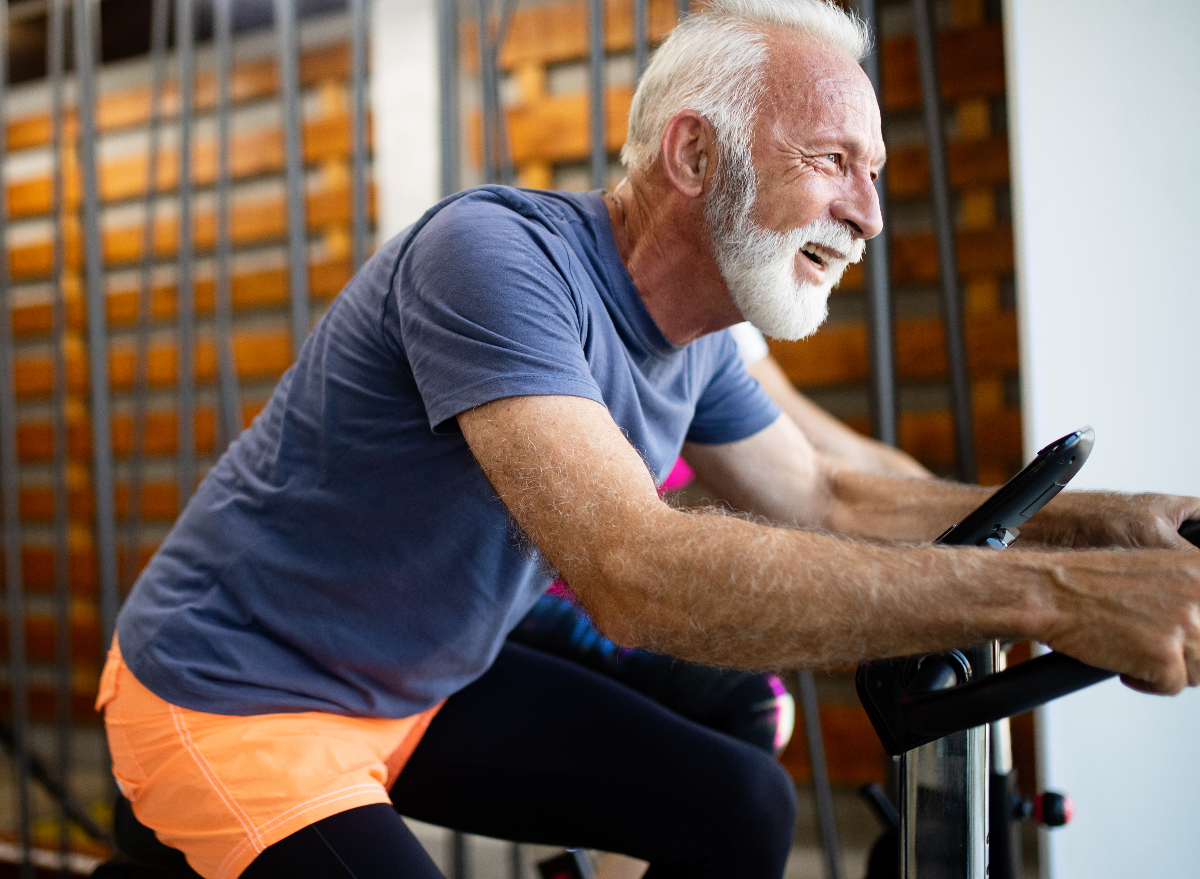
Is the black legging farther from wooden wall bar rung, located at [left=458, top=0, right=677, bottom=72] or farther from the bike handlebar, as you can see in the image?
wooden wall bar rung, located at [left=458, top=0, right=677, bottom=72]

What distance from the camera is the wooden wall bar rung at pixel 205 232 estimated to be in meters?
3.38

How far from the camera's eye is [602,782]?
3.75 feet

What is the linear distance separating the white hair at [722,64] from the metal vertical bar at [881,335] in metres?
0.58

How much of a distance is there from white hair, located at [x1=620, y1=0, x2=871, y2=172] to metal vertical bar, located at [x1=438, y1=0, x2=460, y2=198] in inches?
35.9

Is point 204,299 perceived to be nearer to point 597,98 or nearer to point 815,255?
point 597,98

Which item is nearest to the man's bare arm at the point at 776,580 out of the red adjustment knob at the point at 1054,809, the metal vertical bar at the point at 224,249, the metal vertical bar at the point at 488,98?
the red adjustment knob at the point at 1054,809

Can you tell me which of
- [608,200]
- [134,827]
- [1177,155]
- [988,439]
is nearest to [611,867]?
[134,827]

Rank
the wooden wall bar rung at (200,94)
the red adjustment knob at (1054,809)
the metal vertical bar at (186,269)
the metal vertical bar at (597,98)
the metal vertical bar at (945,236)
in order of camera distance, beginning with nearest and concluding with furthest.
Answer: the red adjustment knob at (1054,809), the metal vertical bar at (945,236), the metal vertical bar at (597,98), the metal vertical bar at (186,269), the wooden wall bar rung at (200,94)

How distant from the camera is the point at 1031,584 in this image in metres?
0.68

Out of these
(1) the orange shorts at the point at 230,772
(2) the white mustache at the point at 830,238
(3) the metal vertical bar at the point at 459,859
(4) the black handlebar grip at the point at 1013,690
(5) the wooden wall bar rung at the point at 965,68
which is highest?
(5) the wooden wall bar rung at the point at 965,68

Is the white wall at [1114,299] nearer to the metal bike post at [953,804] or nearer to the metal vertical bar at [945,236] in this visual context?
the metal vertical bar at [945,236]

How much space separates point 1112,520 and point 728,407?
0.52 m

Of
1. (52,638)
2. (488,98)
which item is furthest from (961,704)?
(52,638)

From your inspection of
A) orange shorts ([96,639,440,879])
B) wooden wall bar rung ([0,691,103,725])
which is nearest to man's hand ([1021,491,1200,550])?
orange shorts ([96,639,440,879])
